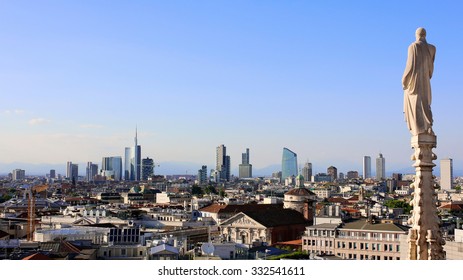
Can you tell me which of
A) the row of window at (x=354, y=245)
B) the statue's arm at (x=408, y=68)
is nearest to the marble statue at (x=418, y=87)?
the statue's arm at (x=408, y=68)

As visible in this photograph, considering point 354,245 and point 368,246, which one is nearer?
point 368,246

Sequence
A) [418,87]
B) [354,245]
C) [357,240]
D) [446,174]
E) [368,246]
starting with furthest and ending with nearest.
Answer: [446,174], [354,245], [357,240], [368,246], [418,87]

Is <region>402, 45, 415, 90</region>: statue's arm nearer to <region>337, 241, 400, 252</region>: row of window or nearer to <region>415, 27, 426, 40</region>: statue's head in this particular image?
<region>415, 27, 426, 40</region>: statue's head

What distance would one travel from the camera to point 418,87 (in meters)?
5.57

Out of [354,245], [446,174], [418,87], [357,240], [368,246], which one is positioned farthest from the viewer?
[446,174]

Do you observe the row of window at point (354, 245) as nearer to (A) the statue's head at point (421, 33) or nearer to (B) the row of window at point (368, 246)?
(B) the row of window at point (368, 246)

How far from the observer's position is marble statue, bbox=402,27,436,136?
217 inches

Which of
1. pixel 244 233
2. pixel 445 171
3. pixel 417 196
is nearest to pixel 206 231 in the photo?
pixel 244 233

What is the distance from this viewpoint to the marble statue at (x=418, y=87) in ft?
18.1

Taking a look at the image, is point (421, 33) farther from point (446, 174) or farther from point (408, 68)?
Result: point (446, 174)

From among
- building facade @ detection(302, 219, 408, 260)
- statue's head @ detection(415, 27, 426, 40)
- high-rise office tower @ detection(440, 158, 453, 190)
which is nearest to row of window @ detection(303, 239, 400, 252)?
building facade @ detection(302, 219, 408, 260)

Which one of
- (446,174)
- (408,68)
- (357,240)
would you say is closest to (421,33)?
(408,68)

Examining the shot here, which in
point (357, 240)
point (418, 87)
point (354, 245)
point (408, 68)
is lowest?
point (354, 245)

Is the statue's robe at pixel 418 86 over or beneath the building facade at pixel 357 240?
over
